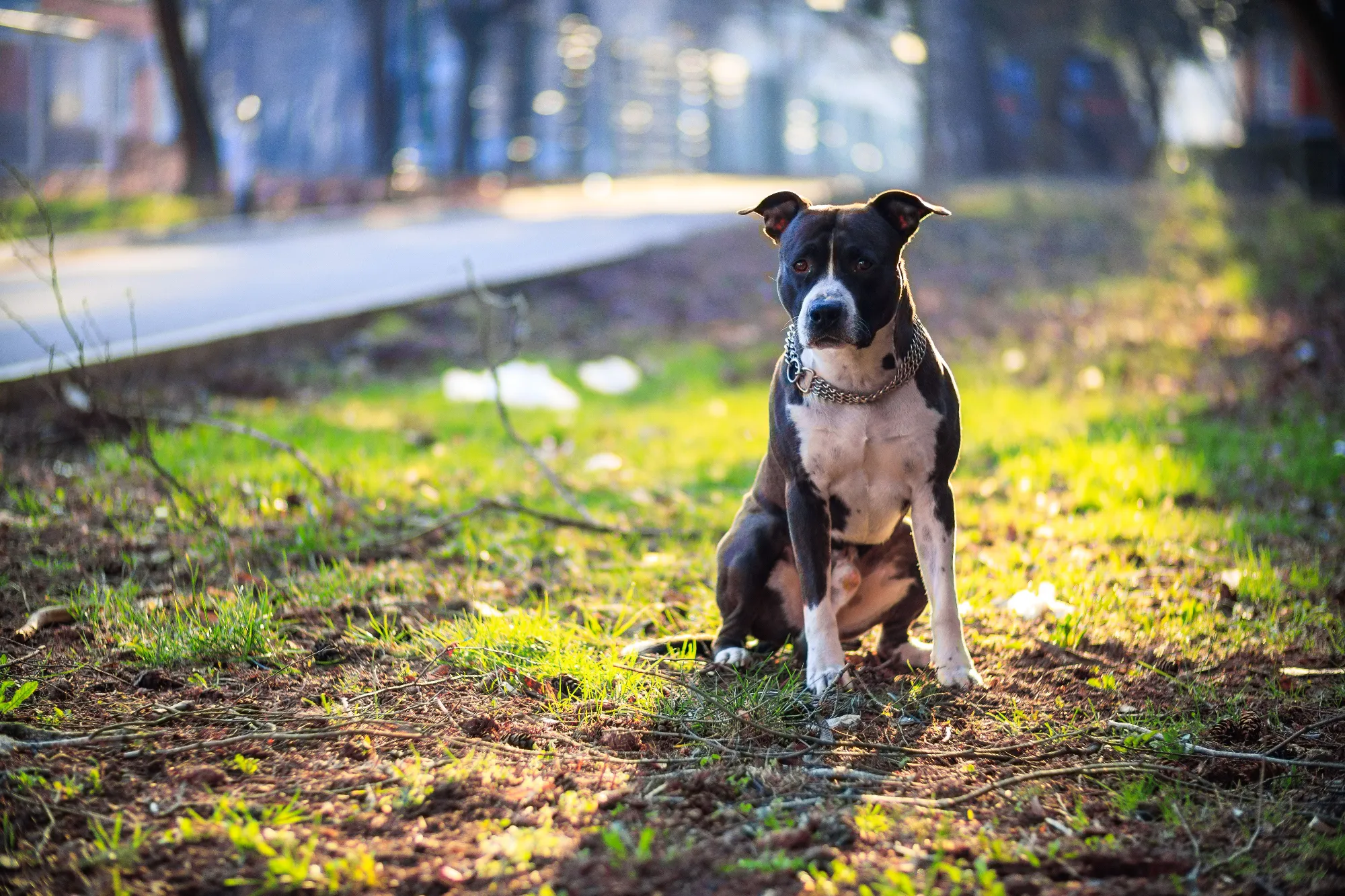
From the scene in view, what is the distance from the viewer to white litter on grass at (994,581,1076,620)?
4.68 m

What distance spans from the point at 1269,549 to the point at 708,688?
283cm

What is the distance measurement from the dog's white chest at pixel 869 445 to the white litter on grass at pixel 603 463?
3.34m

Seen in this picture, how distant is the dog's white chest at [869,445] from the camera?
390 cm

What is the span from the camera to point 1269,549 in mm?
5406

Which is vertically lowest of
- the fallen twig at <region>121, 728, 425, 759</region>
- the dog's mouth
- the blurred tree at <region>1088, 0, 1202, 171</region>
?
the fallen twig at <region>121, 728, 425, 759</region>

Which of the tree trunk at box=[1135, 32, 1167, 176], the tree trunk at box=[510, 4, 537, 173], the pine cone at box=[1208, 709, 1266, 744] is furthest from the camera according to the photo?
the tree trunk at box=[510, 4, 537, 173]

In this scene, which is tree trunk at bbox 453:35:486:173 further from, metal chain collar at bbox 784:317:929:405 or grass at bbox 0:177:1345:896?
metal chain collar at bbox 784:317:929:405

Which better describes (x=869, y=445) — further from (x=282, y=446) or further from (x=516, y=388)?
(x=516, y=388)

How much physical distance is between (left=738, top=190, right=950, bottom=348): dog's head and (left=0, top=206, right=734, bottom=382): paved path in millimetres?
3847

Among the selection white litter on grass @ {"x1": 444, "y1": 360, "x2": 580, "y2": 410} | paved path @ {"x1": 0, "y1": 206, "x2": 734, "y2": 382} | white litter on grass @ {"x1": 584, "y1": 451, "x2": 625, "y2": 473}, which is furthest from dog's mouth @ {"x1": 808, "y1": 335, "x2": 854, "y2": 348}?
white litter on grass @ {"x1": 444, "y1": 360, "x2": 580, "y2": 410}

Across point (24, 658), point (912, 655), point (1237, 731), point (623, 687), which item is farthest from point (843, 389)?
point (24, 658)

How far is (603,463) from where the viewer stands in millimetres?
7363

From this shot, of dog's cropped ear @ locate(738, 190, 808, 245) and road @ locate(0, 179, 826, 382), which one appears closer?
dog's cropped ear @ locate(738, 190, 808, 245)

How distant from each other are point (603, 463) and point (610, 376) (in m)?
3.05
